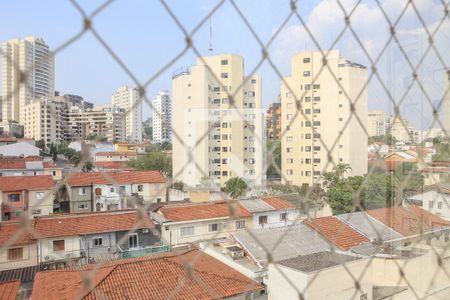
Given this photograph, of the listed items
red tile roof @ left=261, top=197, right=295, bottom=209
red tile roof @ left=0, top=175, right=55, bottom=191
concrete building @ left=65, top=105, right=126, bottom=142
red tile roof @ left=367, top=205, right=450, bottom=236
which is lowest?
red tile roof @ left=261, top=197, right=295, bottom=209

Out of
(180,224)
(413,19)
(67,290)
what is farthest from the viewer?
(180,224)

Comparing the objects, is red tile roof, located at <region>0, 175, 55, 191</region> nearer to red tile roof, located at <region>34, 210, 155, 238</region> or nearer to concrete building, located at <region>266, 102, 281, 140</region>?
red tile roof, located at <region>34, 210, 155, 238</region>

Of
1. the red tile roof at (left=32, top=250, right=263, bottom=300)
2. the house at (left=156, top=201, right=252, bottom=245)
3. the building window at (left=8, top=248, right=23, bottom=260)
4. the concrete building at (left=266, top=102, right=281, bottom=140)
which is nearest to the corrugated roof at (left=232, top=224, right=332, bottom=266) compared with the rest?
the red tile roof at (left=32, top=250, right=263, bottom=300)

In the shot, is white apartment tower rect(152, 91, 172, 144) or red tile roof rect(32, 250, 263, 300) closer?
white apartment tower rect(152, 91, 172, 144)

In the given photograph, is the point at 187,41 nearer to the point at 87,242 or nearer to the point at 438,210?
the point at 438,210

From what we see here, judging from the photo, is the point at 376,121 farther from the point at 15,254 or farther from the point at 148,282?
the point at 15,254

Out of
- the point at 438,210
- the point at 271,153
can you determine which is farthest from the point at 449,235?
the point at 271,153

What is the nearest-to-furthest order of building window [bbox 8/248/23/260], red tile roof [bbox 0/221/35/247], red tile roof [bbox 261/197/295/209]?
red tile roof [bbox 0/221/35/247] → building window [bbox 8/248/23/260] → red tile roof [bbox 261/197/295/209]

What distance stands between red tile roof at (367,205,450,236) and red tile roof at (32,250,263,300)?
1.44m

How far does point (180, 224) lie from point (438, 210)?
4.21m

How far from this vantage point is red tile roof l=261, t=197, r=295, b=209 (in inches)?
Result: 225

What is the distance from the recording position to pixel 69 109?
0.60 meters

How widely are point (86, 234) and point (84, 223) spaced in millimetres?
168

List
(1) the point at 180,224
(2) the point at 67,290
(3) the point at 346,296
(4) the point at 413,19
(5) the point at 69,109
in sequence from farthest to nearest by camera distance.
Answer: (1) the point at 180,224, (2) the point at 67,290, (3) the point at 346,296, (4) the point at 413,19, (5) the point at 69,109
